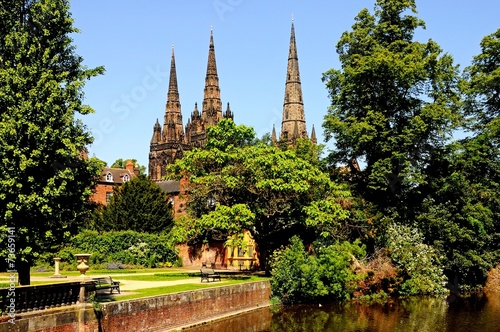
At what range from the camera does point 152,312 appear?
20.5m

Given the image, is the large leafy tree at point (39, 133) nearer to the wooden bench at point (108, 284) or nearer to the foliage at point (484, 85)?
the wooden bench at point (108, 284)

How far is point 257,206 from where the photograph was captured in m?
32.3

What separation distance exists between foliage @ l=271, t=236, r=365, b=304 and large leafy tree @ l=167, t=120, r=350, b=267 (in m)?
2.44

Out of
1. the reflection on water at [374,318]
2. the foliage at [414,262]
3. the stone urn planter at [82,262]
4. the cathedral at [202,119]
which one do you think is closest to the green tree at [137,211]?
the foliage at [414,262]

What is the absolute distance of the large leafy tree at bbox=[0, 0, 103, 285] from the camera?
58.3ft

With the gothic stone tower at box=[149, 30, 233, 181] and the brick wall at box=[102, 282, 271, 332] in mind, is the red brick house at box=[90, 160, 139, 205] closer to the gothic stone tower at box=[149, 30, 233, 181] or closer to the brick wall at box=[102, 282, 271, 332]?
the gothic stone tower at box=[149, 30, 233, 181]

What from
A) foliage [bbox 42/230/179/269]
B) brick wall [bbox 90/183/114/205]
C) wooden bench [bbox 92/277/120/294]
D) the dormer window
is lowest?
wooden bench [bbox 92/277/120/294]

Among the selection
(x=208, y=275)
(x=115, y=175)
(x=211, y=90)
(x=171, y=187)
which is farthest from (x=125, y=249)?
(x=211, y=90)

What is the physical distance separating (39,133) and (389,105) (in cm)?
2556

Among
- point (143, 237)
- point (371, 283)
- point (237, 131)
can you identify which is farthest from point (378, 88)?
point (143, 237)

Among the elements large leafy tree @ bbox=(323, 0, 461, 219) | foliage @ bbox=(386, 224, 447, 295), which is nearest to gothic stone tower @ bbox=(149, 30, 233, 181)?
large leafy tree @ bbox=(323, 0, 461, 219)

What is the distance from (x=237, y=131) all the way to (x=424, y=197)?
1395 centimetres

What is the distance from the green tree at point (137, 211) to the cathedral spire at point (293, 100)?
184ft

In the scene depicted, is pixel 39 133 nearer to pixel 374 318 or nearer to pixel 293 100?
pixel 374 318
